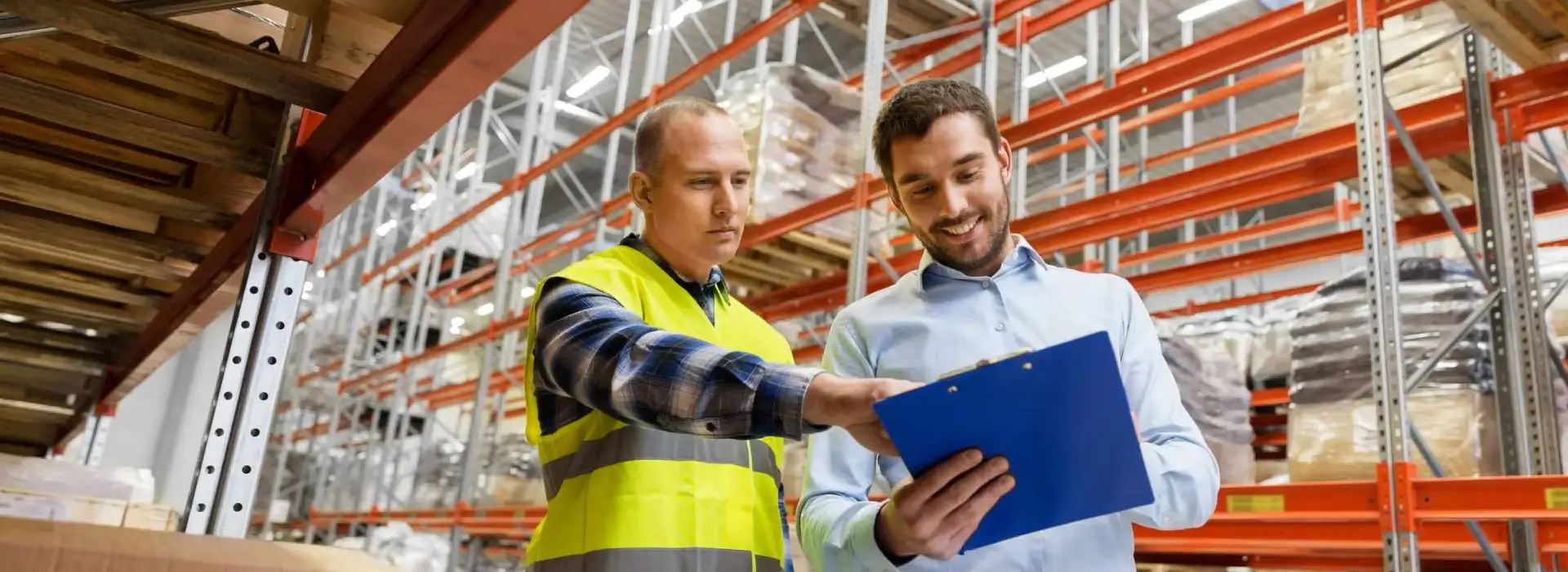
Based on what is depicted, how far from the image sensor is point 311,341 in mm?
16922

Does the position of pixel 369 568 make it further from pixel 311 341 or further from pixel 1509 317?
pixel 311 341

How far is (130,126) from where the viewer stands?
8.63 ft

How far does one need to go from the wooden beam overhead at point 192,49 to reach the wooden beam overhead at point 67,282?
2670mm

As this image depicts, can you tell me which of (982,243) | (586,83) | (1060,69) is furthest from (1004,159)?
(1060,69)

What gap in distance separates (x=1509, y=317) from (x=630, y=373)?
3.86 meters

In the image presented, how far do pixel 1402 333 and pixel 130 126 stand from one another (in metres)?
4.40

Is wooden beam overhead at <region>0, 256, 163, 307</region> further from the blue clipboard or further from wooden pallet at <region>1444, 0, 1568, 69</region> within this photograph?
wooden pallet at <region>1444, 0, 1568, 69</region>

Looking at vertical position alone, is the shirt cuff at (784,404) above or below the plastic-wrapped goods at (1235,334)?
below

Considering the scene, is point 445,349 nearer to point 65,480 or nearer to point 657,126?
point 65,480

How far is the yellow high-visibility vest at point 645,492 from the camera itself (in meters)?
1.62

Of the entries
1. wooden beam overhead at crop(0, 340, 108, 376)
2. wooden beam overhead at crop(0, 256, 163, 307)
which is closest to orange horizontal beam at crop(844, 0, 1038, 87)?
wooden beam overhead at crop(0, 256, 163, 307)

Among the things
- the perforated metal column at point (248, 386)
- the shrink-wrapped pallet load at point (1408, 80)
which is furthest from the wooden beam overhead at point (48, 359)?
the shrink-wrapped pallet load at point (1408, 80)

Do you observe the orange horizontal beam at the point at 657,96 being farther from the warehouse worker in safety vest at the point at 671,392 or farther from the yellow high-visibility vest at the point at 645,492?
the yellow high-visibility vest at the point at 645,492

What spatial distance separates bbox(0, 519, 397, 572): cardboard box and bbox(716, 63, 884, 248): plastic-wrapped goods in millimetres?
4706
